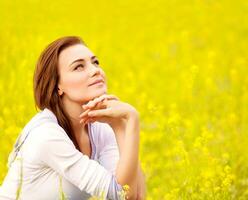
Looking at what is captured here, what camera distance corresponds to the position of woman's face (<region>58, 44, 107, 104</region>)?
4.45m

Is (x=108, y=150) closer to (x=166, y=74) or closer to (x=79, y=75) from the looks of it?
(x=79, y=75)

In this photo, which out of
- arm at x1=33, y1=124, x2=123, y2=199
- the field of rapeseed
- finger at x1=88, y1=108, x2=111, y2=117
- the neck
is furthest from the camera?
the field of rapeseed

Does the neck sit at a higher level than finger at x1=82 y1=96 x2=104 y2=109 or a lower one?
lower

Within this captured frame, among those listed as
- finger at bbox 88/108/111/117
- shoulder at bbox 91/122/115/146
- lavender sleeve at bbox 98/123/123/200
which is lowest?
lavender sleeve at bbox 98/123/123/200

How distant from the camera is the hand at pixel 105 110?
14.5ft

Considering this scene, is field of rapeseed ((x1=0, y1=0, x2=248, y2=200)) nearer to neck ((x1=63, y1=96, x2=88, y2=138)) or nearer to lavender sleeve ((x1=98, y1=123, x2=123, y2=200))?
lavender sleeve ((x1=98, y1=123, x2=123, y2=200))

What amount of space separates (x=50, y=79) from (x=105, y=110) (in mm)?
296

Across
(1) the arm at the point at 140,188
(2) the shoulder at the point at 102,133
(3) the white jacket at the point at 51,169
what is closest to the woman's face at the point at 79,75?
(3) the white jacket at the point at 51,169

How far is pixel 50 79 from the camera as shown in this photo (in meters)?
4.52

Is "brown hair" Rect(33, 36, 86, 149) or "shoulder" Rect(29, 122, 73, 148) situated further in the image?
"brown hair" Rect(33, 36, 86, 149)

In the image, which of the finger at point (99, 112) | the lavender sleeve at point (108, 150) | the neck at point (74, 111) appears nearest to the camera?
the finger at point (99, 112)

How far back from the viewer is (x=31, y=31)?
37.0ft

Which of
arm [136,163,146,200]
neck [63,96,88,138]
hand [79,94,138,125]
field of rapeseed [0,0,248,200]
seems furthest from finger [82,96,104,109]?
field of rapeseed [0,0,248,200]

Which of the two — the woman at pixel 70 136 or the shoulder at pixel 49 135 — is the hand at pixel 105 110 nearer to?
the woman at pixel 70 136
